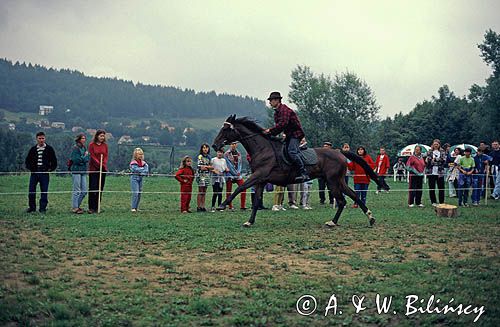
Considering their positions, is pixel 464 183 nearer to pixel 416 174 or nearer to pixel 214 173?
pixel 416 174

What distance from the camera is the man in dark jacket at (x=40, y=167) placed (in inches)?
555

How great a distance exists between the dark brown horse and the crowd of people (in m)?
0.68

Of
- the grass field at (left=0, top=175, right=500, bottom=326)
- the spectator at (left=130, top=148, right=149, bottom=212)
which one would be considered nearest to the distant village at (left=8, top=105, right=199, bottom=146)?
the spectator at (left=130, top=148, right=149, bottom=212)

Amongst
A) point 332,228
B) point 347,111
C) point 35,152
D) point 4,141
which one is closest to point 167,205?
point 35,152

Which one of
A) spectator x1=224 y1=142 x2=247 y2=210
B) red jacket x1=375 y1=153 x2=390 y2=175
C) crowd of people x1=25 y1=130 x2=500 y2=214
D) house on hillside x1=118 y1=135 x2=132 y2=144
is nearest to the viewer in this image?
crowd of people x1=25 y1=130 x2=500 y2=214

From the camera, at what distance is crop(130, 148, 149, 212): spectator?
15367mm

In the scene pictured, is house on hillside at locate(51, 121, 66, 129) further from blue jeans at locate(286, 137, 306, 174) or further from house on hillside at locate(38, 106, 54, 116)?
blue jeans at locate(286, 137, 306, 174)

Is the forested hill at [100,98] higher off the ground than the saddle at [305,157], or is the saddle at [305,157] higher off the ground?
the forested hill at [100,98]

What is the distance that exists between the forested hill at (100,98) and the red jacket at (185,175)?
9351 centimetres

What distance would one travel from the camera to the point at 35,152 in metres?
14.3

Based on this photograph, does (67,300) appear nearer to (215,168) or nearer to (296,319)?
(296,319)

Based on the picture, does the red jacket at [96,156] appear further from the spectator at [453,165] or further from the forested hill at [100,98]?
the forested hill at [100,98]

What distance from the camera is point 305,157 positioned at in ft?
40.7

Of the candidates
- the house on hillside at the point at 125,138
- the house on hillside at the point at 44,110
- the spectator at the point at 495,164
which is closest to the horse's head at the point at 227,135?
the spectator at the point at 495,164
